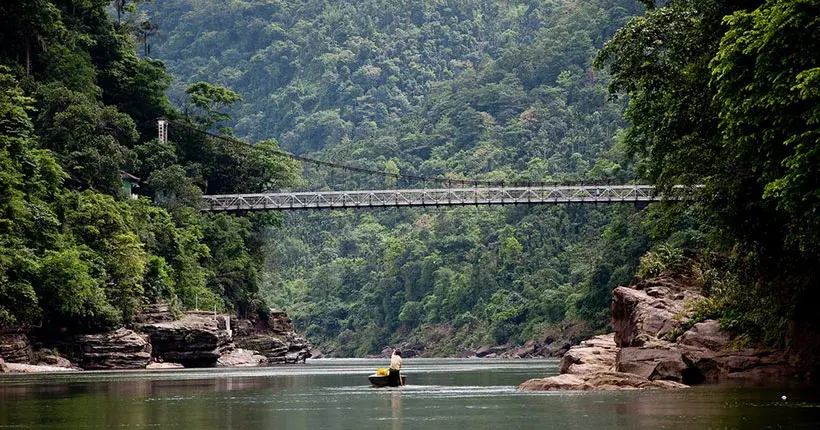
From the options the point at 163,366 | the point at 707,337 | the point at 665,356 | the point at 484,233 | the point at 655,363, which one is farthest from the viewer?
the point at 484,233

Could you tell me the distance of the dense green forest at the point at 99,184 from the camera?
56312 mm

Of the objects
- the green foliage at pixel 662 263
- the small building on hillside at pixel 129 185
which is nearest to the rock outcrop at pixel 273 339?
the small building on hillside at pixel 129 185

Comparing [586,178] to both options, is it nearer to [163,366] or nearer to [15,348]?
[163,366]

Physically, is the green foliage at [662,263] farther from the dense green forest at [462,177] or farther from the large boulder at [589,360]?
the large boulder at [589,360]

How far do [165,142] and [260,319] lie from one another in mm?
13209

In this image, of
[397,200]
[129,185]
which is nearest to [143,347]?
[129,185]

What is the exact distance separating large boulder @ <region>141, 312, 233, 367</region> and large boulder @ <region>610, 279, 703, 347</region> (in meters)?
27.9

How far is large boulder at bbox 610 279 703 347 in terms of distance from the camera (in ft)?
121

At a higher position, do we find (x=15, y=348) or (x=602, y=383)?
(x=15, y=348)

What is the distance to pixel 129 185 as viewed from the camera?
76000 mm

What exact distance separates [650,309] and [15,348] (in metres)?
27.3

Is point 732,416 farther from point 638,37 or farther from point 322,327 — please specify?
point 322,327

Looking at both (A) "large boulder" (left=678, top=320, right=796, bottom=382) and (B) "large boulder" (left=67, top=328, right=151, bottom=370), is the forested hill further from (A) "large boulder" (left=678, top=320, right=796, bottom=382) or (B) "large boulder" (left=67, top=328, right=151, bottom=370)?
(A) "large boulder" (left=678, top=320, right=796, bottom=382)

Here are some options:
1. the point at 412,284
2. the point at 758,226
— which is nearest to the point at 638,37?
the point at 758,226
